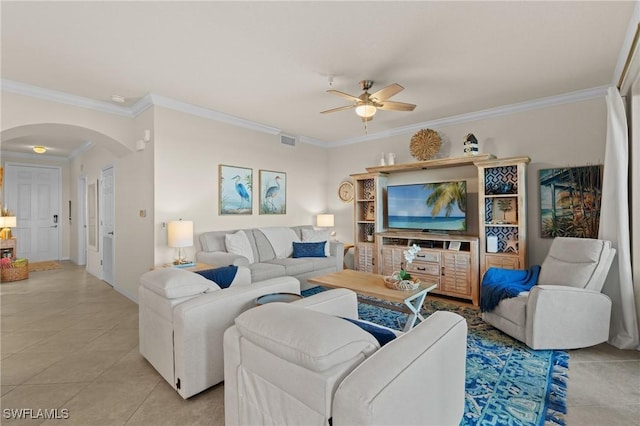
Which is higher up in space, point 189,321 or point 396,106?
point 396,106

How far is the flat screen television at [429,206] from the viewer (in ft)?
14.7

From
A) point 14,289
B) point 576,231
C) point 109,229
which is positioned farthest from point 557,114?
point 14,289

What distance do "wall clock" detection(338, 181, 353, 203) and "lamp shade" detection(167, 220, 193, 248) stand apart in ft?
10.7

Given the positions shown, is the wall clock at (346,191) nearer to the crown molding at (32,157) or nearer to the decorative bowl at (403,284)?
the decorative bowl at (403,284)

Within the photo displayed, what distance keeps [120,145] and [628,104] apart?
6060mm

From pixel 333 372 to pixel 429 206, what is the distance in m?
4.06

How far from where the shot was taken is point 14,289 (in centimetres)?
498

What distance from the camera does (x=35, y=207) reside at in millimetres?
7398

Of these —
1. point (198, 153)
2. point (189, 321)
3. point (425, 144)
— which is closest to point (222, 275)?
point (189, 321)

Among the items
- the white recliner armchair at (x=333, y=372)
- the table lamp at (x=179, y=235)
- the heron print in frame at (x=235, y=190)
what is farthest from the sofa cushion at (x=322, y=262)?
the white recliner armchair at (x=333, y=372)

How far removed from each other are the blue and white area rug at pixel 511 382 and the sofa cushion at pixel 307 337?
1205mm

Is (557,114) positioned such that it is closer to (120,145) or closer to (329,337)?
(329,337)

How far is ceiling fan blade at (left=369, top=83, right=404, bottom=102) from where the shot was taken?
9.52 ft

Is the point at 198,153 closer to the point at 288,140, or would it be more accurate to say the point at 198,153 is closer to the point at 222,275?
the point at 288,140
